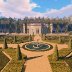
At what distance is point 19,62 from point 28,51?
10.3m

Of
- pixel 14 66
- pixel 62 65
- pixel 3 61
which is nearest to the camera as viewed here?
pixel 14 66

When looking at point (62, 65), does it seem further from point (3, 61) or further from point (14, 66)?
point (3, 61)

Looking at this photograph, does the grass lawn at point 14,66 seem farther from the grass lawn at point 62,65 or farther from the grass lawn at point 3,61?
the grass lawn at point 62,65

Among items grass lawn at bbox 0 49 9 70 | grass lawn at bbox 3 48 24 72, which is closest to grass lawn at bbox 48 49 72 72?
grass lawn at bbox 3 48 24 72

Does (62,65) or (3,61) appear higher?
(3,61)

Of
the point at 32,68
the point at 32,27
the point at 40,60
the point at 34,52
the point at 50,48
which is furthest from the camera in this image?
the point at 32,27

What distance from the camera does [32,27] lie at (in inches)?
3349

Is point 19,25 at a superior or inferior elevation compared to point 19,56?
superior

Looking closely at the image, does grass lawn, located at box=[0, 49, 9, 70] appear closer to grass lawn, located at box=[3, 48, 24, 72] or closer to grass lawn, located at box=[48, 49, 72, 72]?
grass lawn, located at box=[3, 48, 24, 72]

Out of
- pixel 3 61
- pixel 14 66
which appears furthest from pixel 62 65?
pixel 3 61

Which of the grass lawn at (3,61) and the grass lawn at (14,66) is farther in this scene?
the grass lawn at (3,61)

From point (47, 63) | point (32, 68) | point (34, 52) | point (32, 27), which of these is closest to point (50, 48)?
point (34, 52)

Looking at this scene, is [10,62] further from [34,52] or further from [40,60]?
[34,52]

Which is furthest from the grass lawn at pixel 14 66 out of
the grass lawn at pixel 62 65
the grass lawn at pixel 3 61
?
the grass lawn at pixel 62 65
